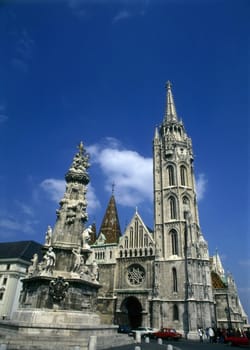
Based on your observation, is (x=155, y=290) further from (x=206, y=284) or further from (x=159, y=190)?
(x=159, y=190)

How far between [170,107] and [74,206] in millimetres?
35967

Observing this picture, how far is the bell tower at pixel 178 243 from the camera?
27750 mm

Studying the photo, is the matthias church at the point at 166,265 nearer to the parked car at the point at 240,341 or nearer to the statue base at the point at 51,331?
the statue base at the point at 51,331

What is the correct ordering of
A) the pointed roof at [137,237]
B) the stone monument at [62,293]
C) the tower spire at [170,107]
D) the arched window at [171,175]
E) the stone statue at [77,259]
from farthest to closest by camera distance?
1. the tower spire at [170,107]
2. the arched window at [171,175]
3. the pointed roof at [137,237]
4. the stone statue at [77,259]
5. the stone monument at [62,293]

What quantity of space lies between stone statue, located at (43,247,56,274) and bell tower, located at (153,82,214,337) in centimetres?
1989

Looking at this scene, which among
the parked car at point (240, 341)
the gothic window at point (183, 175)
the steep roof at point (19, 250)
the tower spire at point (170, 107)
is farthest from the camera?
the tower spire at point (170, 107)

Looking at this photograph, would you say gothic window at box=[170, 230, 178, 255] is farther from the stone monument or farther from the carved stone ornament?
the carved stone ornament

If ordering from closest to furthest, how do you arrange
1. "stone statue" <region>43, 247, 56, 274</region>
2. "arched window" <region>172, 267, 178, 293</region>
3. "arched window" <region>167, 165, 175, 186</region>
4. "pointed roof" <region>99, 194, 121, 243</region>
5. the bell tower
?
"stone statue" <region>43, 247, 56, 274</region>, the bell tower, "arched window" <region>172, 267, 178, 293</region>, "arched window" <region>167, 165, 175, 186</region>, "pointed roof" <region>99, 194, 121, 243</region>

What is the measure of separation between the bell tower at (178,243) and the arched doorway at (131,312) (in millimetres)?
3733

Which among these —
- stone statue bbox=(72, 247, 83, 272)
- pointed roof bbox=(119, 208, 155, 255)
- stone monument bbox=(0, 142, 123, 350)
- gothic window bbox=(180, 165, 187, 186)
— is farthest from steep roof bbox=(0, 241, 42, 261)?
stone statue bbox=(72, 247, 83, 272)

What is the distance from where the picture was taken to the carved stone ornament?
39.4 feet

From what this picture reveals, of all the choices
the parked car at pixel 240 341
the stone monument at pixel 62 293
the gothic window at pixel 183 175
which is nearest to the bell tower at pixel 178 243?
the gothic window at pixel 183 175

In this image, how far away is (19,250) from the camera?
37.0 m

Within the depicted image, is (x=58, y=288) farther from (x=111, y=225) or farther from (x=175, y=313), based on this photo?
(x=111, y=225)
